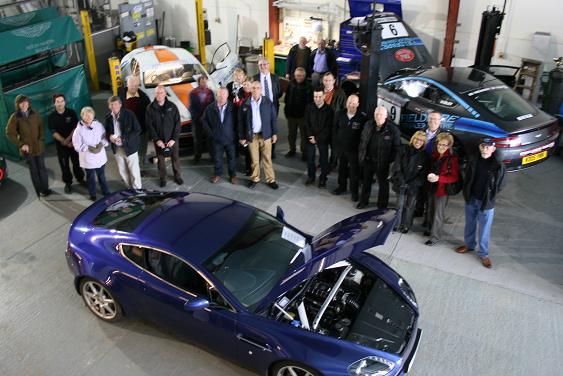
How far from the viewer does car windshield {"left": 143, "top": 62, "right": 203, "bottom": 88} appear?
10.5 metres

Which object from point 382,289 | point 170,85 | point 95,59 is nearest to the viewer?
point 382,289

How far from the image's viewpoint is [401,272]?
664 cm

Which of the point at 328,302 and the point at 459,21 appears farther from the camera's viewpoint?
the point at 459,21

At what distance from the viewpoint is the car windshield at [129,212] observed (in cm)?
561

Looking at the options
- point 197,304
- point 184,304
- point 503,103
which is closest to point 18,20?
point 184,304

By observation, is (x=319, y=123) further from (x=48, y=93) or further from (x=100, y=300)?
(x=48, y=93)

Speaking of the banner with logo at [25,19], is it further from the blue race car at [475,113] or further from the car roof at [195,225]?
the blue race car at [475,113]

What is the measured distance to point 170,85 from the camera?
10367 millimetres

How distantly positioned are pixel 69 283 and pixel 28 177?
3321mm

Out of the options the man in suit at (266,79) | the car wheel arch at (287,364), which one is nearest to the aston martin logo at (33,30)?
the man in suit at (266,79)

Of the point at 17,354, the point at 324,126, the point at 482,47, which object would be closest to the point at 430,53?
the point at 482,47

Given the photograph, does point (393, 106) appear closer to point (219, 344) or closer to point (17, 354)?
point (219, 344)

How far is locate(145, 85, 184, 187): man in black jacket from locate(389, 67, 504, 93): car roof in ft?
13.6

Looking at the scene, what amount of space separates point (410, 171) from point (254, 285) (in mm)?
2983
